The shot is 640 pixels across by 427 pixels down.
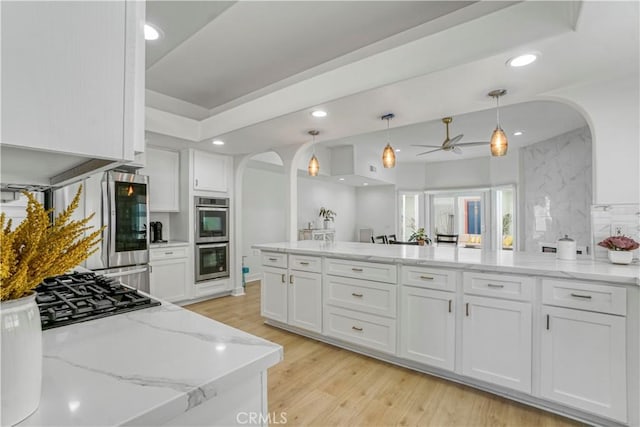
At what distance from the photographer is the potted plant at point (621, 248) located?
2010mm

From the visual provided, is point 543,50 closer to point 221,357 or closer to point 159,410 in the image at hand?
point 221,357

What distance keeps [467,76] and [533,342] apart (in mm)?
1768

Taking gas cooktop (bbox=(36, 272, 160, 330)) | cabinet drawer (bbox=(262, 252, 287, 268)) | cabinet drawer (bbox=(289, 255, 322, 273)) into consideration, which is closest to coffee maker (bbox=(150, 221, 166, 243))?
cabinet drawer (bbox=(262, 252, 287, 268))

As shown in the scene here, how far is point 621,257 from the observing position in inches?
79.8

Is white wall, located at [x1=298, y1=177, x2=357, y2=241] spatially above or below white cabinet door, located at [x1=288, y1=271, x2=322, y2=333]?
above

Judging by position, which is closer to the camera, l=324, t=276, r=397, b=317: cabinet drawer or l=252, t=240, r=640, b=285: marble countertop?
l=252, t=240, r=640, b=285: marble countertop

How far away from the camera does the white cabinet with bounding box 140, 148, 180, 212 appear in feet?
13.4

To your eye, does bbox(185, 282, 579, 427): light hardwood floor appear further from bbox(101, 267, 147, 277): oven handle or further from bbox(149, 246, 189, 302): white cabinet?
bbox(149, 246, 189, 302): white cabinet

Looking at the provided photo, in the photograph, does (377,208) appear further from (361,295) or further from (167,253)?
(361,295)

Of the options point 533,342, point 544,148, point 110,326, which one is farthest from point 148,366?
point 544,148

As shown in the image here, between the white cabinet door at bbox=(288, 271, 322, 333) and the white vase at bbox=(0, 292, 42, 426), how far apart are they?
2447 millimetres

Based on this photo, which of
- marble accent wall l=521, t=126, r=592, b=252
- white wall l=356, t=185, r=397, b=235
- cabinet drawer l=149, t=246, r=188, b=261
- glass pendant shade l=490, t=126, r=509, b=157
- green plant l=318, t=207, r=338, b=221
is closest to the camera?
glass pendant shade l=490, t=126, r=509, b=157

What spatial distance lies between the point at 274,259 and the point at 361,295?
1.09 meters

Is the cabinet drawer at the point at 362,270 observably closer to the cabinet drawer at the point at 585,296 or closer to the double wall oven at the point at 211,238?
the cabinet drawer at the point at 585,296
